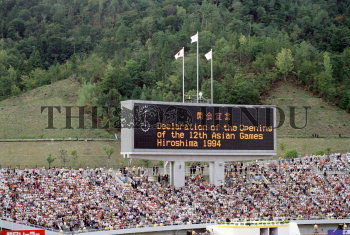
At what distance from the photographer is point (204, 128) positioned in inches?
2601

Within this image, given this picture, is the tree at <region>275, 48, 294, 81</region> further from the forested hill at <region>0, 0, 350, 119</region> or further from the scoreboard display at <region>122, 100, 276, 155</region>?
the scoreboard display at <region>122, 100, 276, 155</region>

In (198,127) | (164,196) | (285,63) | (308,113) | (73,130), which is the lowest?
(164,196)

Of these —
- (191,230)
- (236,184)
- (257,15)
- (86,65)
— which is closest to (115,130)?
(86,65)

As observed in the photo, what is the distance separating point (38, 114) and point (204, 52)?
143 feet

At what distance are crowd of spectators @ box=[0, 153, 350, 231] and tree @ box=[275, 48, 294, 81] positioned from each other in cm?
6181

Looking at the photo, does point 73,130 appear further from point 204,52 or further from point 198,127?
point 198,127

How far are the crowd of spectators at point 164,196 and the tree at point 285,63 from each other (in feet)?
203

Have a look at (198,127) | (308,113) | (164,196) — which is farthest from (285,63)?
(164,196)

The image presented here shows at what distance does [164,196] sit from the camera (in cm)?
6612

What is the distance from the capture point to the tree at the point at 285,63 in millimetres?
140000

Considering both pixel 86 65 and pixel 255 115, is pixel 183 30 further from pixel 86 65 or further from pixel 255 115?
pixel 255 115

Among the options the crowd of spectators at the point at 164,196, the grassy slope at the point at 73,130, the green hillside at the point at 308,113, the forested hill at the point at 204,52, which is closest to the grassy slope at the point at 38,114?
the grassy slope at the point at 73,130

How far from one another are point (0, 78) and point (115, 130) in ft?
146

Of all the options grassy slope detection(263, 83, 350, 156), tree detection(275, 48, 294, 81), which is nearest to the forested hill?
tree detection(275, 48, 294, 81)
